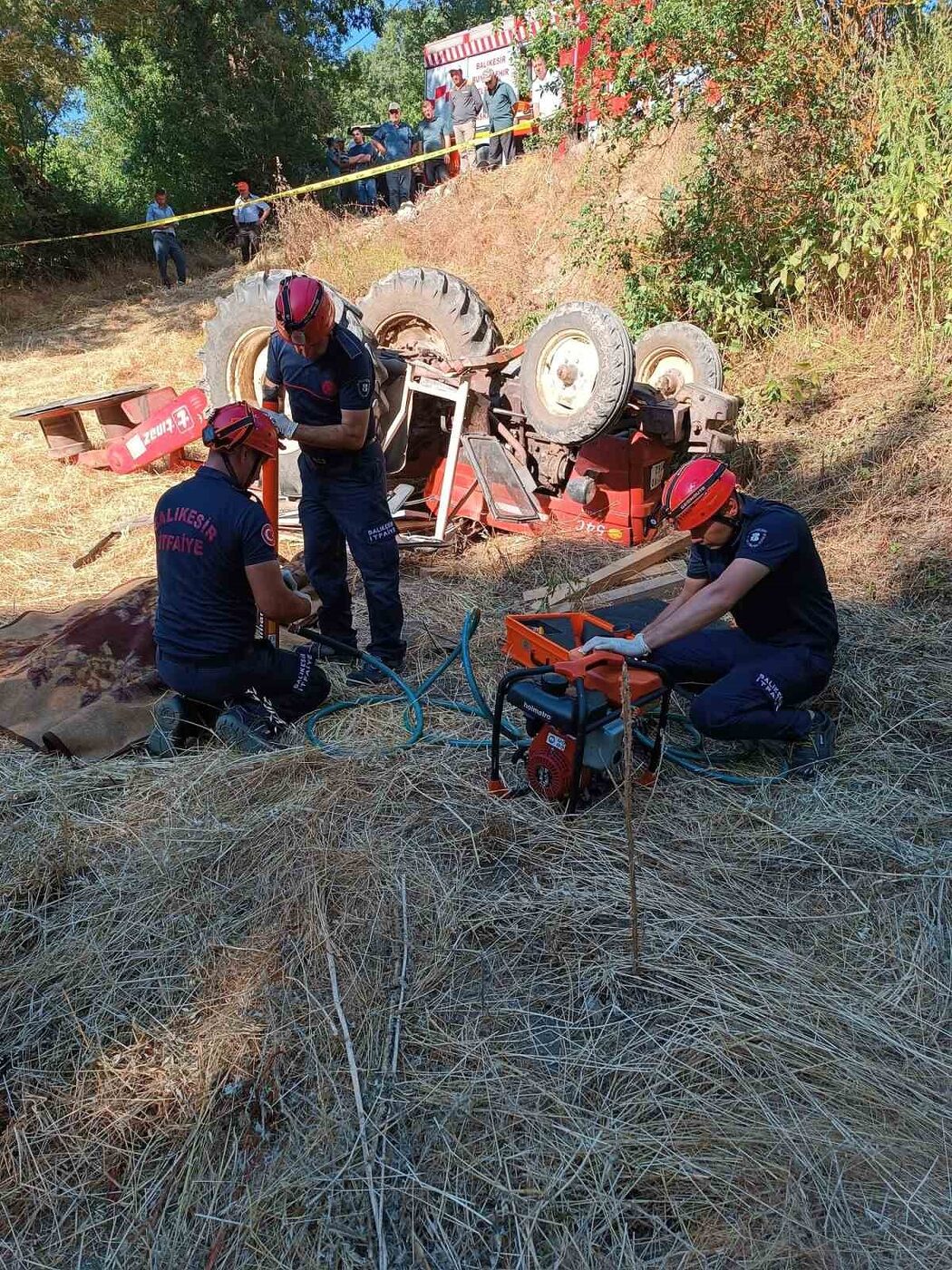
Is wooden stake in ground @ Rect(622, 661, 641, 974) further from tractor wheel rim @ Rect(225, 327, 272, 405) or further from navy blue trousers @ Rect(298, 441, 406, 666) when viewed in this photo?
tractor wheel rim @ Rect(225, 327, 272, 405)

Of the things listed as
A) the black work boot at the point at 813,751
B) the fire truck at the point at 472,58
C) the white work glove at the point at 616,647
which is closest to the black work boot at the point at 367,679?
the white work glove at the point at 616,647

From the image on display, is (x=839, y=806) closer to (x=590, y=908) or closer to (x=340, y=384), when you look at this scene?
(x=590, y=908)

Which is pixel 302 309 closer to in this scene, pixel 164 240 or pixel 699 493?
pixel 699 493

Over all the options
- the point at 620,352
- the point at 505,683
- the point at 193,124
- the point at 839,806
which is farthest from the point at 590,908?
the point at 193,124

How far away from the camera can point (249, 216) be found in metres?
13.8

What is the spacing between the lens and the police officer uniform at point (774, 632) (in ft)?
9.96

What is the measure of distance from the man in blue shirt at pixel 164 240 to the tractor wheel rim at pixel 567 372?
11936 mm

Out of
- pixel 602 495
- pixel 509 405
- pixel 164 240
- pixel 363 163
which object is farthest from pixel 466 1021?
pixel 363 163

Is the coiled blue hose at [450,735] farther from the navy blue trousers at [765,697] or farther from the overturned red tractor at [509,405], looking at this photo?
the overturned red tractor at [509,405]

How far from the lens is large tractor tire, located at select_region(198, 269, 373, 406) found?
568cm

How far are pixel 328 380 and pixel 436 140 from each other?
1436 cm

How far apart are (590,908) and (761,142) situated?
698 cm

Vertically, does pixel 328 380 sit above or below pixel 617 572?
above

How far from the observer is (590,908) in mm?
2424
